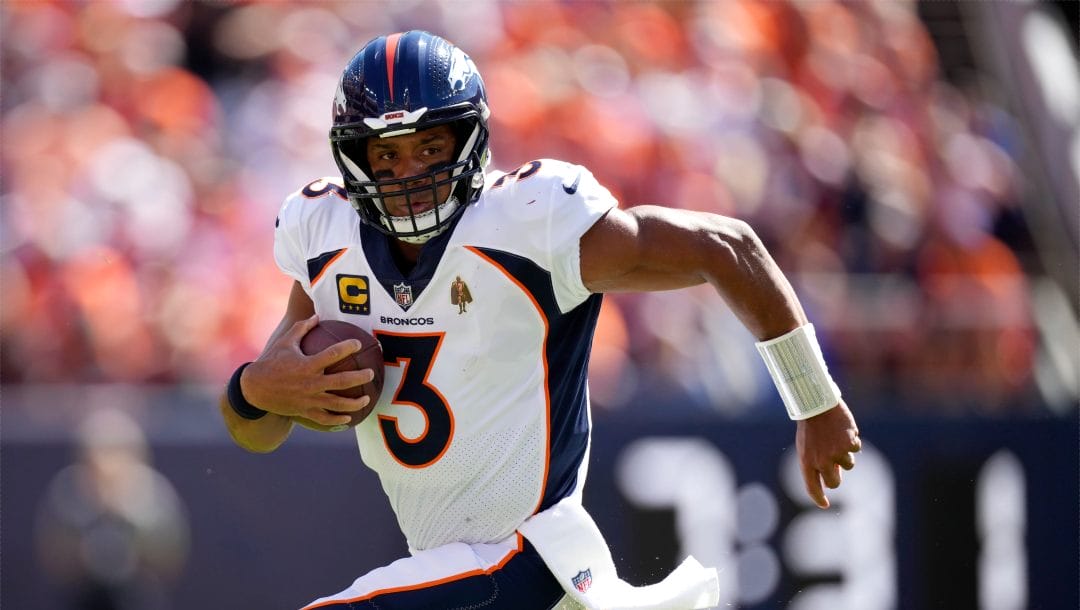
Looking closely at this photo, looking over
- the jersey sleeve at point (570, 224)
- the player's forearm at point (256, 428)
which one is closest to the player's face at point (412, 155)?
the jersey sleeve at point (570, 224)

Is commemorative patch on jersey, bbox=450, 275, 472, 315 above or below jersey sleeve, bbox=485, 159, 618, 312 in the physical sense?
below

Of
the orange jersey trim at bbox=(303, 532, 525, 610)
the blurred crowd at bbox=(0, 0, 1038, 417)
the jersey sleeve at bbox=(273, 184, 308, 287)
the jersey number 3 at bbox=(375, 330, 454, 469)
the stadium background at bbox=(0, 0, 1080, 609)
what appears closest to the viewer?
the orange jersey trim at bbox=(303, 532, 525, 610)

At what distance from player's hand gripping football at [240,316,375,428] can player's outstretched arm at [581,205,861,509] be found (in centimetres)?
58

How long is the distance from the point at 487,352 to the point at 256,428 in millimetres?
629

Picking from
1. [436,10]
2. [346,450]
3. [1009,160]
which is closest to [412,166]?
[346,450]

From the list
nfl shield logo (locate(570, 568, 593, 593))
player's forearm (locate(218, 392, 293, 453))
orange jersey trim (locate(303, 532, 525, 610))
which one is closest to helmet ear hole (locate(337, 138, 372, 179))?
player's forearm (locate(218, 392, 293, 453))

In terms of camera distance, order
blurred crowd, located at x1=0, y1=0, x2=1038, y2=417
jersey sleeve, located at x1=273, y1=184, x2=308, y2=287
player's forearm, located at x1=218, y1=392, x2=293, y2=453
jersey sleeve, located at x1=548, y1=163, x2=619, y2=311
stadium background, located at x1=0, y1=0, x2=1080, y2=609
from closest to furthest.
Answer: jersey sleeve, located at x1=548, y1=163, x2=619, y2=311, player's forearm, located at x1=218, y1=392, x2=293, y2=453, jersey sleeve, located at x1=273, y1=184, x2=308, y2=287, stadium background, located at x1=0, y1=0, x2=1080, y2=609, blurred crowd, located at x1=0, y1=0, x2=1038, y2=417

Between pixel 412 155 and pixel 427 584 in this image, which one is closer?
pixel 427 584

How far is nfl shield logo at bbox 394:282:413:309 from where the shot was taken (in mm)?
2974

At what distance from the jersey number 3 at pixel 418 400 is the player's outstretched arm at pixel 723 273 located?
1.40 feet

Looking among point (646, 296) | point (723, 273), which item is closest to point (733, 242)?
point (723, 273)

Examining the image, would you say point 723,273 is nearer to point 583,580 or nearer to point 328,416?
point 583,580

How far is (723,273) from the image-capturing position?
2881 millimetres

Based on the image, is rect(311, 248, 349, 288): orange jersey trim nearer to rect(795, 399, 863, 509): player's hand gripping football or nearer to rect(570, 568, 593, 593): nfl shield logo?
rect(570, 568, 593, 593): nfl shield logo
